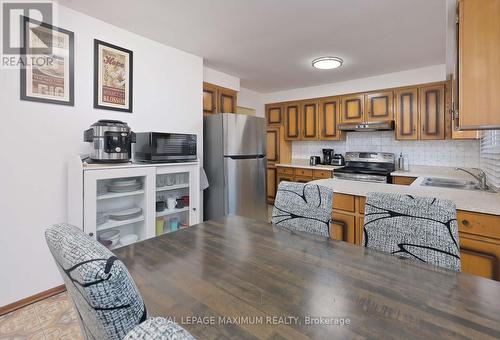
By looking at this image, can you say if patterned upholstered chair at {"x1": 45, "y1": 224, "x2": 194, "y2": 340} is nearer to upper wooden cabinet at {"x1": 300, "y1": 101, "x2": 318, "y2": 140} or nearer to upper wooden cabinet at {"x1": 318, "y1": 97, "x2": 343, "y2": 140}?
upper wooden cabinet at {"x1": 318, "y1": 97, "x2": 343, "y2": 140}

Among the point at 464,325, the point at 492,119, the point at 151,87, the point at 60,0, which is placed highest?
the point at 60,0

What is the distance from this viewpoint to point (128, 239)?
2234 millimetres

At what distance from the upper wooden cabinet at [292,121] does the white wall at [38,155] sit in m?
3.04

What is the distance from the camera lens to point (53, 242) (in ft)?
1.96

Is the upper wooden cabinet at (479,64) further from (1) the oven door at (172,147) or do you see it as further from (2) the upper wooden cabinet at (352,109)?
(2) the upper wooden cabinet at (352,109)

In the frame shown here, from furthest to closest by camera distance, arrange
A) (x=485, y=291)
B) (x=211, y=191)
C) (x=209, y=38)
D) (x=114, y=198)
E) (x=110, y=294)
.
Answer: (x=211, y=191), (x=209, y=38), (x=114, y=198), (x=485, y=291), (x=110, y=294)

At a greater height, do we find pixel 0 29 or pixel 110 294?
pixel 0 29

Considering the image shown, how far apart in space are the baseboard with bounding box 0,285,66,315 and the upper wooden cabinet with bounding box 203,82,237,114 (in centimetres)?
251

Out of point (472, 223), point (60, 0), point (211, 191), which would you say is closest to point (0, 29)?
point (60, 0)

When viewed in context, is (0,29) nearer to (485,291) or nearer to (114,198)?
(114,198)

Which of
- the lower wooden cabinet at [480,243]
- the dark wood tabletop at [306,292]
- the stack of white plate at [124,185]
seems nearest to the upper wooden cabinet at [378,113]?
the lower wooden cabinet at [480,243]

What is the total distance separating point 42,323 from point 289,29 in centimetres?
314

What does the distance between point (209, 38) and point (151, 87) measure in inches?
31.9

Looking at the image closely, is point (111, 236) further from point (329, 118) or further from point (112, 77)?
point (329, 118)
